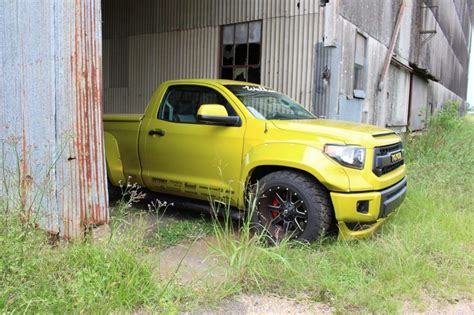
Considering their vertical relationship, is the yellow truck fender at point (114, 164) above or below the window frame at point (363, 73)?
below

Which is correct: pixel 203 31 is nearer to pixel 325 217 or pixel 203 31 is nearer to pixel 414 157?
pixel 414 157

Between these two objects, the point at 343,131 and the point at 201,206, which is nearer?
the point at 343,131

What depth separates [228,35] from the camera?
398 inches

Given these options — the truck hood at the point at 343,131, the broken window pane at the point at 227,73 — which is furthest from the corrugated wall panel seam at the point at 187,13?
the truck hood at the point at 343,131

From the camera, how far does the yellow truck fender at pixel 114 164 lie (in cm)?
586

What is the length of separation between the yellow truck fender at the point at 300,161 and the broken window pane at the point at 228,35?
600cm

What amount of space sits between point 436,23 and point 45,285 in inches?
798

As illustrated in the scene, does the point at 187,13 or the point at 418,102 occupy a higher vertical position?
the point at 187,13

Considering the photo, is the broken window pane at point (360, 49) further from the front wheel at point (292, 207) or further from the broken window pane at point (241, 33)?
the front wheel at point (292, 207)

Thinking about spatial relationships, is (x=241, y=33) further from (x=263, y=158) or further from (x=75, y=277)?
(x=75, y=277)

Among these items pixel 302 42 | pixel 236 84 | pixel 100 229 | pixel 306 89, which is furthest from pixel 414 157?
pixel 100 229

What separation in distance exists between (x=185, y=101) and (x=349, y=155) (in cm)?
237

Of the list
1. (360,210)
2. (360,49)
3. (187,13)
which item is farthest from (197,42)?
(360,210)

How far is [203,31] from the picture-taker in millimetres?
10445
